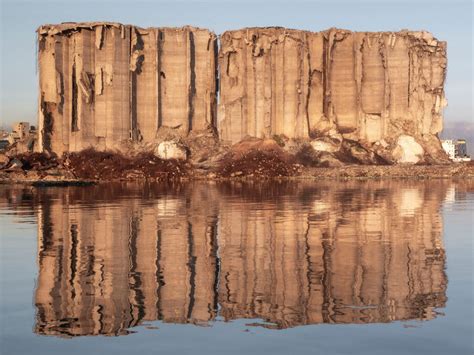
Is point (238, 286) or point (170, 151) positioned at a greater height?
point (170, 151)

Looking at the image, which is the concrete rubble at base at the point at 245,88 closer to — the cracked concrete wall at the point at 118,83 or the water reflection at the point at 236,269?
the cracked concrete wall at the point at 118,83

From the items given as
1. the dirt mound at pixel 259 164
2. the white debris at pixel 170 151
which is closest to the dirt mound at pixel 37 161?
the white debris at pixel 170 151

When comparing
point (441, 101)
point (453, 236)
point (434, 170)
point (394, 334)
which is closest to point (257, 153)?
point (434, 170)

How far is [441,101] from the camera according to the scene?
200ft

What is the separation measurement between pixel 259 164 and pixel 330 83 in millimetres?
11709

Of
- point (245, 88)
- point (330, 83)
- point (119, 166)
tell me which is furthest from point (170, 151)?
point (330, 83)

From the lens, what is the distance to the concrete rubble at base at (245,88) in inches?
2213

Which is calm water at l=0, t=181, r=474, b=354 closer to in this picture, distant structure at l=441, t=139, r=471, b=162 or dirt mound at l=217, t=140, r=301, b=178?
dirt mound at l=217, t=140, r=301, b=178

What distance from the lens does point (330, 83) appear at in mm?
59844

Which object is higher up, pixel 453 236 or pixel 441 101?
pixel 441 101

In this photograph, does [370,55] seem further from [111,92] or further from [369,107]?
[111,92]

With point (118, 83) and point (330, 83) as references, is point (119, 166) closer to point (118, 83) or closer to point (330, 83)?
point (118, 83)

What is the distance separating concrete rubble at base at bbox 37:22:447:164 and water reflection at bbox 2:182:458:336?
3668cm

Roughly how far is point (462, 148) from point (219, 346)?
100721 mm
